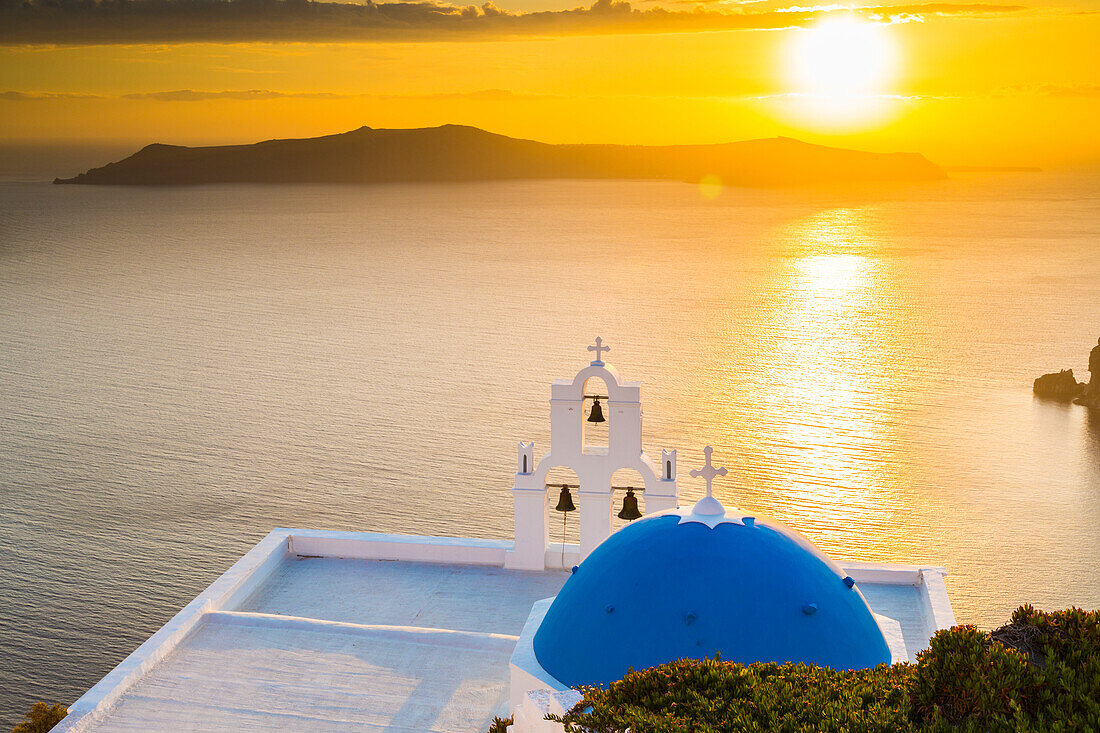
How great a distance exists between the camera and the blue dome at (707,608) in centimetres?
728

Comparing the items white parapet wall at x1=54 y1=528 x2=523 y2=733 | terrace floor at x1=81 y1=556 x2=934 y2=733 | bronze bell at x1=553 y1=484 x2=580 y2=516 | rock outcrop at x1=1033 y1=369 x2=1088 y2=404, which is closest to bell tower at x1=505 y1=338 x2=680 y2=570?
bronze bell at x1=553 y1=484 x2=580 y2=516

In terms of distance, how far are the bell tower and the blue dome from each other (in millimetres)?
4080

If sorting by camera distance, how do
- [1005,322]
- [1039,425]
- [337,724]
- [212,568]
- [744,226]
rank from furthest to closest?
[744,226], [1005,322], [1039,425], [212,568], [337,724]

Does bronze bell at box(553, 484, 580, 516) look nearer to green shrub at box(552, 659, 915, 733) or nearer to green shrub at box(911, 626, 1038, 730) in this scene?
green shrub at box(552, 659, 915, 733)

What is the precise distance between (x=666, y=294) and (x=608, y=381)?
7055 centimetres

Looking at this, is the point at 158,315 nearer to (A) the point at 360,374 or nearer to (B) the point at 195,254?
(A) the point at 360,374

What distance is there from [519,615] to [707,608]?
480cm

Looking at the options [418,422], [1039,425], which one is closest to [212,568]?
[418,422]

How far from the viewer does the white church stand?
7406 millimetres

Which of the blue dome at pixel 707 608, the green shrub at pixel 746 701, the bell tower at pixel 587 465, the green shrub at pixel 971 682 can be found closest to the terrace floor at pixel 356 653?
the bell tower at pixel 587 465

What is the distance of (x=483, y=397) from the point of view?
48.4 meters

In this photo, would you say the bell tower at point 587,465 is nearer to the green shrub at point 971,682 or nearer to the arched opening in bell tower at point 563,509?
the arched opening in bell tower at point 563,509

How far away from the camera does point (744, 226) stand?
132 meters

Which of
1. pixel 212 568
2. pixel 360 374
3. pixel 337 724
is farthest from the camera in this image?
pixel 360 374
